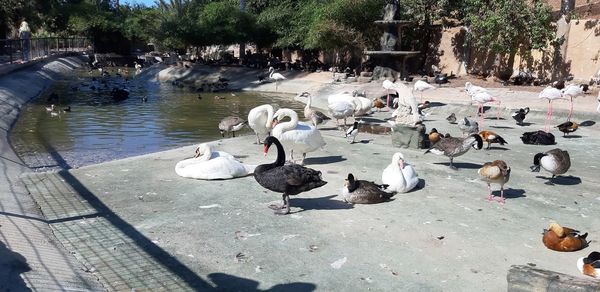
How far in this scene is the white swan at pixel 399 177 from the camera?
320 inches

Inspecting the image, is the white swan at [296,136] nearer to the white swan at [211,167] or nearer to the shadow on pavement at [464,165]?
the white swan at [211,167]

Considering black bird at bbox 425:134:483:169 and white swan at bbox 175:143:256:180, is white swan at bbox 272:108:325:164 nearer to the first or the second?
white swan at bbox 175:143:256:180

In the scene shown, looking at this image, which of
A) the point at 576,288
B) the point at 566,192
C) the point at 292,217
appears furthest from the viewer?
the point at 566,192

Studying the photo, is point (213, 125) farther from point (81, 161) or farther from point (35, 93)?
point (35, 93)

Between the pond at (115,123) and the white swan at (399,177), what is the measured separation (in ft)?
23.8

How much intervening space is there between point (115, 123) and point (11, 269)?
13.5 m

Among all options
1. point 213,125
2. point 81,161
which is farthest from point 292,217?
point 213,125

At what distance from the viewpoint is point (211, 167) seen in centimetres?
882

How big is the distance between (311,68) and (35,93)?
16239mm

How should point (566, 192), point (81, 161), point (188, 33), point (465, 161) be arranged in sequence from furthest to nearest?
point (188, 33) < point (81, 161) < point (465, 161) < point (566, 192)

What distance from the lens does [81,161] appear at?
39.9 feet

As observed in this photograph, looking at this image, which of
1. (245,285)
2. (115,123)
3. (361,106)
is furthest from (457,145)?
(115,123)

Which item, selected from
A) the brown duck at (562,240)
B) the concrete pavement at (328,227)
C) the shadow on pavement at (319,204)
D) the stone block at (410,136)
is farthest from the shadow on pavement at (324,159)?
the brown duck at (562,240)

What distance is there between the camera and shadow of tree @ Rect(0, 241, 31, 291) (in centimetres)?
479
